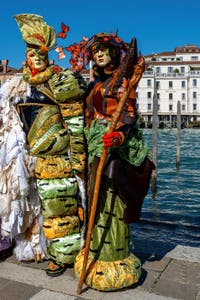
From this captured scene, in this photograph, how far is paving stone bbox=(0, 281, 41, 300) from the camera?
3.19 metres

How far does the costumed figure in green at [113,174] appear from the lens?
321 cm

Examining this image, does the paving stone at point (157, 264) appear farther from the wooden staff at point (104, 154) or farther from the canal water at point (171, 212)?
the wooden staff at point (104, 154)

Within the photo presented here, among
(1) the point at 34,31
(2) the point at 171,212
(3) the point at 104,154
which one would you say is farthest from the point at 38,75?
(2) the point at 171,212

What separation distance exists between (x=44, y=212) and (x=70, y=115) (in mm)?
903

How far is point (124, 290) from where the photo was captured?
3.29 metres

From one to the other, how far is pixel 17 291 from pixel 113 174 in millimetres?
1231

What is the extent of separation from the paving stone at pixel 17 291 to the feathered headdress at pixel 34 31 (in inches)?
80.9

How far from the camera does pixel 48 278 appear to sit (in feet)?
11.6

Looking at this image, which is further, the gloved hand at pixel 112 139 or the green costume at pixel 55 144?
the green costume at pixel 55 144

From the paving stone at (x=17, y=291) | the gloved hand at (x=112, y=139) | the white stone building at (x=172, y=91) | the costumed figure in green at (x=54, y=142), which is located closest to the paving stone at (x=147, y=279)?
the costumed figure in green at (x=54, y=142)

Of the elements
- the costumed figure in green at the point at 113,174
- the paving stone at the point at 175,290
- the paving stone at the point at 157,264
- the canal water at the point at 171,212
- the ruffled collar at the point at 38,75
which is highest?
the ruffled collar at the point at 38,75

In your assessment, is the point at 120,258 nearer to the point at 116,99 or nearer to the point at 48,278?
the point at 48,278

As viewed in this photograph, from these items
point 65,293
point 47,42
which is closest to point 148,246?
point 65,293

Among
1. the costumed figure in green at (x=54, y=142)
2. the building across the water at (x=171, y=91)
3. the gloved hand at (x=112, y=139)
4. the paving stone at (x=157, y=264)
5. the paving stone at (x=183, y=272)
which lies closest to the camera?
the gloved hand at (x=112, y=139)
